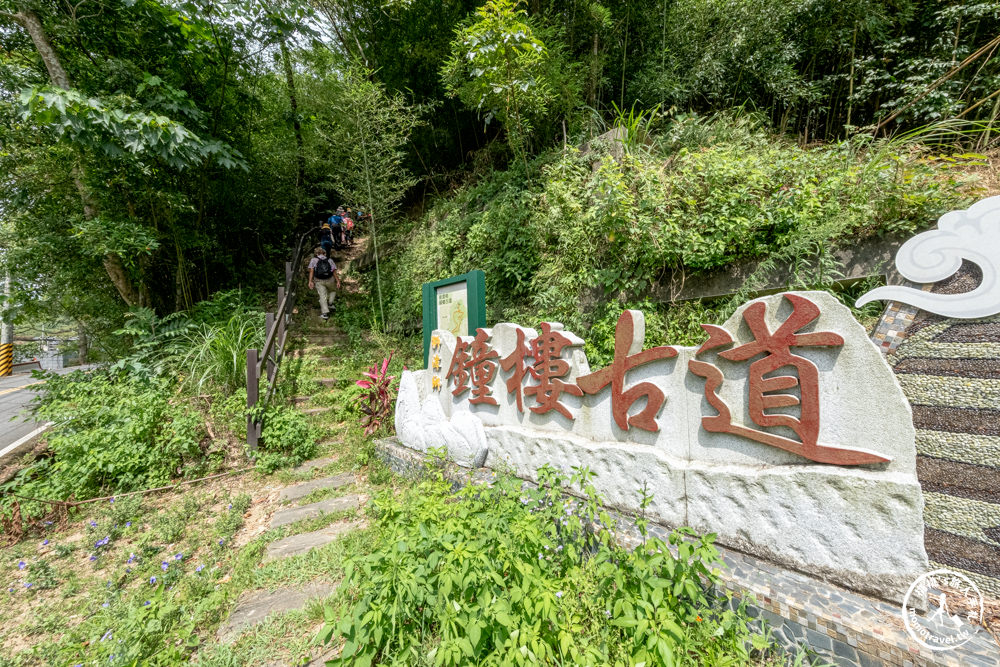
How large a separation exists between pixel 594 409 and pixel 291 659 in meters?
2.06

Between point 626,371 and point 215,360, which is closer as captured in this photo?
point 626,371

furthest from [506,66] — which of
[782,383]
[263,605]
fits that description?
[263,605]

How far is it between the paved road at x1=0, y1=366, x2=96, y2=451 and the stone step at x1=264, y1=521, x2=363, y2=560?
2592 mm

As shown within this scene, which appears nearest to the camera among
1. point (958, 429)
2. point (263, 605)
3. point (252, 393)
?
point (958, 429)

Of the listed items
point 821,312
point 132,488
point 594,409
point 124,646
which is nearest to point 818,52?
point 821,312

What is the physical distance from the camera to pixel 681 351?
6.47 ft

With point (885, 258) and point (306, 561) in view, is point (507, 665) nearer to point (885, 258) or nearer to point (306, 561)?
point (306, 561)

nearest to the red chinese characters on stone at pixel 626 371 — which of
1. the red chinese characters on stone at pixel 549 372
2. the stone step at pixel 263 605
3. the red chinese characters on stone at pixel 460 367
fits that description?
the red chinese characters on stone at pixel 549 372

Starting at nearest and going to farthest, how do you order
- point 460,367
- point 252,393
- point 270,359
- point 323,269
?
1. point 460,367
2. point 252,393
3. point 270,359
4. point 323,269

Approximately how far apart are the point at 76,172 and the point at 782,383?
7.45 metres

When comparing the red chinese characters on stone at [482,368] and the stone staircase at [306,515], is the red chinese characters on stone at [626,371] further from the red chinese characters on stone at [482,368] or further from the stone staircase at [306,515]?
the stone staircase at [306,515]

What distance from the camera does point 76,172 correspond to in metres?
4.33

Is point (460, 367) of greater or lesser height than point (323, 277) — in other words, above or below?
below

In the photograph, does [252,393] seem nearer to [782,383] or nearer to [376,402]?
[376,402]
